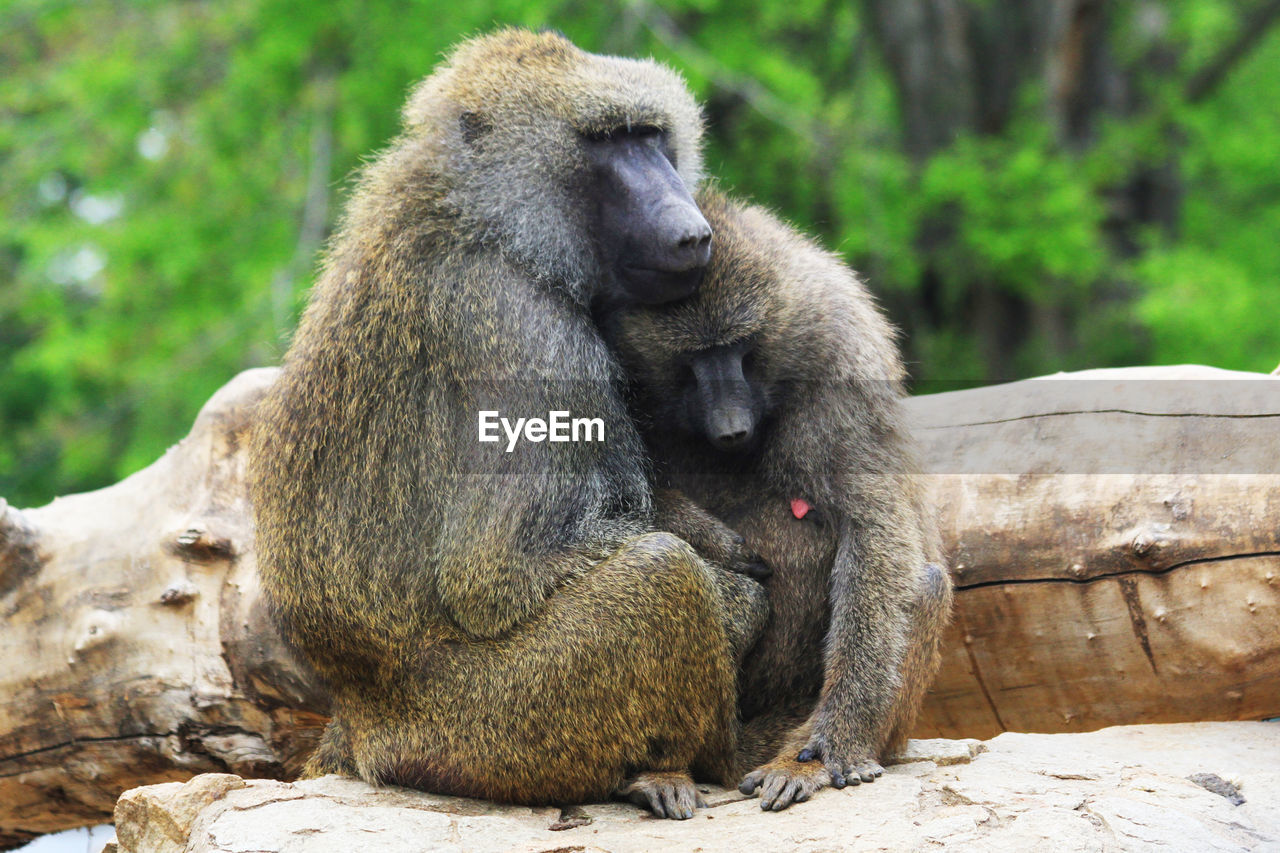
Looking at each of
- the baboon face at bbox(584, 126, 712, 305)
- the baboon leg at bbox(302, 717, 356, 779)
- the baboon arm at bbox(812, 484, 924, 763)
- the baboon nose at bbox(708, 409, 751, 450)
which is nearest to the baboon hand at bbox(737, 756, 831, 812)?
the baboon arm at bbox(812, 484, 924, 763)

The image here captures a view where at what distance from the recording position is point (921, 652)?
4012 millimetres

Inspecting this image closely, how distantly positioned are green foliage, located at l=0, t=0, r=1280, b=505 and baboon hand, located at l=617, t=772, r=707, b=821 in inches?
260

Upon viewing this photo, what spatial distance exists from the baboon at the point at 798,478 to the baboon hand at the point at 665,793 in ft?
0.74

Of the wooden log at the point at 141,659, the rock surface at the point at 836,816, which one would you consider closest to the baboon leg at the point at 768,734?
the rock surface at the point at 836,816

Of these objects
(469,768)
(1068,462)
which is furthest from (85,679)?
(1068,462)

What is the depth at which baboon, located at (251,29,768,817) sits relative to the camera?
12.2 feet

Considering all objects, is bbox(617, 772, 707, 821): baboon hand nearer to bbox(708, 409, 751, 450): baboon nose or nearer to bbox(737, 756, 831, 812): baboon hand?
bbox(737, 756, 831, 812): baboon hand

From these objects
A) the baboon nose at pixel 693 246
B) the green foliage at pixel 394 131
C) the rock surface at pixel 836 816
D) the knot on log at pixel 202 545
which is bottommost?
the rock surface at pixel 836 816

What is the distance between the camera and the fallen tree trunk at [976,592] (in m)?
4.43

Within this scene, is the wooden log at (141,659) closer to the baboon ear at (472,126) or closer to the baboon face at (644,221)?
the baboon ear at (472,126)

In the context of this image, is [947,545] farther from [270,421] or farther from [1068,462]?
[270,421]

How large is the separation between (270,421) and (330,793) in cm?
120

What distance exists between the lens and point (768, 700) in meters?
4.22

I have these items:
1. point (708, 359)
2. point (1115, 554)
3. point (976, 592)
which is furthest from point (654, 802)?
point (1115, 554)
